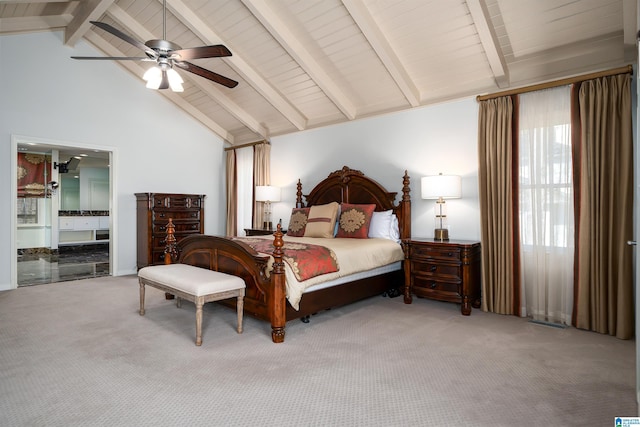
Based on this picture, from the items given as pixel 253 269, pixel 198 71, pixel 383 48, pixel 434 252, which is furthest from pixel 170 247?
pixel 383 48

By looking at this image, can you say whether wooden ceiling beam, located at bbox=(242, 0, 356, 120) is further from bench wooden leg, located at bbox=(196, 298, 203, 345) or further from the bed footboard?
bench wooden leg, located at bbox=(196, 298, 203, 345)

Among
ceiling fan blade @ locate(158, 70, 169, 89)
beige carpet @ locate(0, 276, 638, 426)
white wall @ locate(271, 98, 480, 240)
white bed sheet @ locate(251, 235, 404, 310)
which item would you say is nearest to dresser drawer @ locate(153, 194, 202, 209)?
white wall @ locate(271, 98, 480, 240)

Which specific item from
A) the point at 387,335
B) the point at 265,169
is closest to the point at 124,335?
the point at 387,335

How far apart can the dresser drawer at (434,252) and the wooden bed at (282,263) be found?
14 cm

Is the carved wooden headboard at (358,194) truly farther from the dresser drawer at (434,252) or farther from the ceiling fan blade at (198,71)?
the ceiling fan blade at (198,71)

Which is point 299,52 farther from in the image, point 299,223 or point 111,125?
point 111,125

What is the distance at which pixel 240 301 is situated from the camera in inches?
127

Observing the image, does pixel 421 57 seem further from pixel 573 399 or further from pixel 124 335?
pixel 124 335

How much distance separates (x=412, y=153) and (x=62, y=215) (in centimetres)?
949

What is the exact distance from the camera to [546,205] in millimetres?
3654

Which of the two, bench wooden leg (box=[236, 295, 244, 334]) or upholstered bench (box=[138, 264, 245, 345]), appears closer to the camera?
upholstered bench (box=[138, 264, 245, 345])

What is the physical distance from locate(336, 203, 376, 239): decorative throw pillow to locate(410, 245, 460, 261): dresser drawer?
0.70 metres

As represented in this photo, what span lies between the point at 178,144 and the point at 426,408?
621cm

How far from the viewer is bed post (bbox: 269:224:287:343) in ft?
9.91
